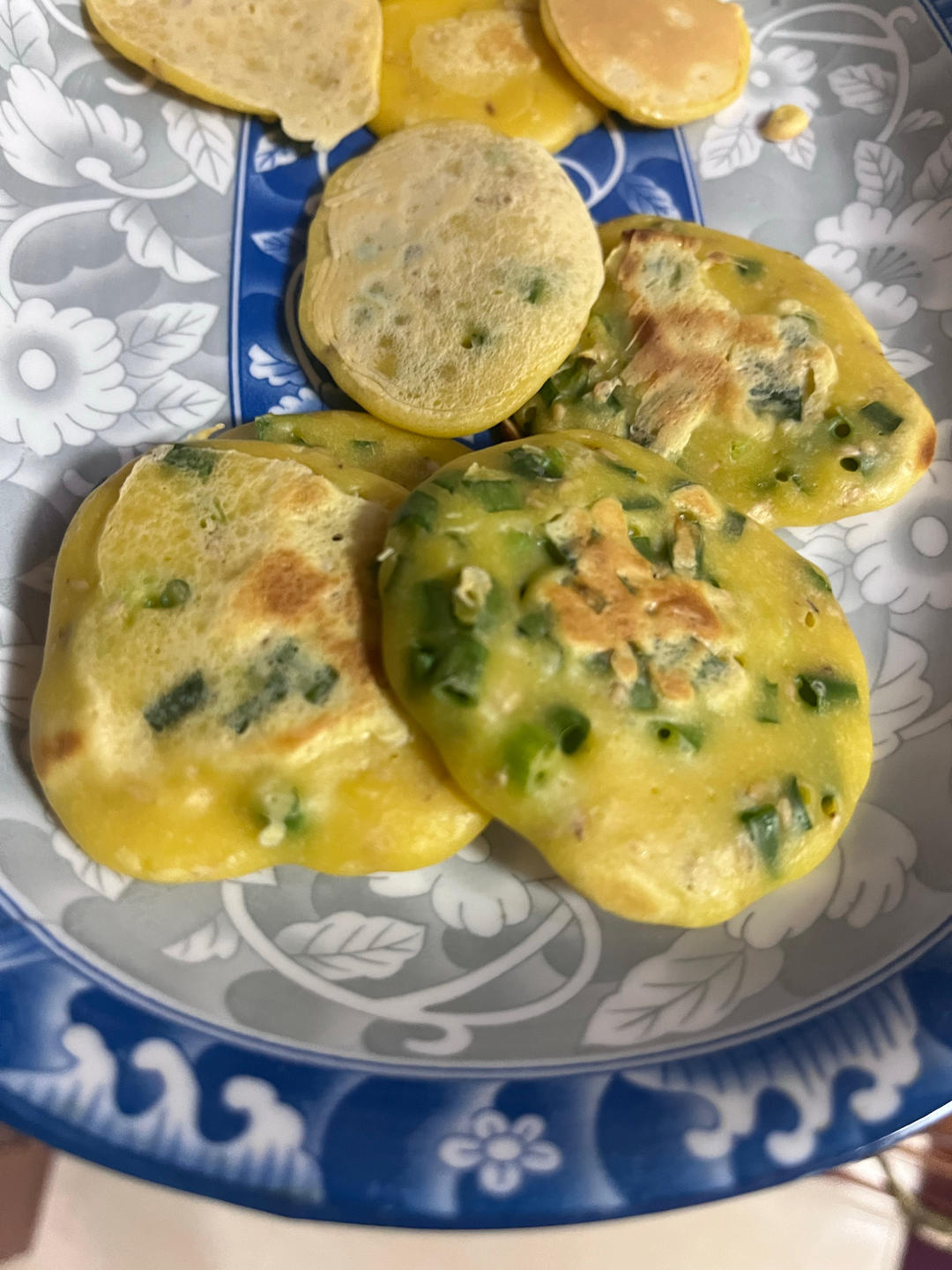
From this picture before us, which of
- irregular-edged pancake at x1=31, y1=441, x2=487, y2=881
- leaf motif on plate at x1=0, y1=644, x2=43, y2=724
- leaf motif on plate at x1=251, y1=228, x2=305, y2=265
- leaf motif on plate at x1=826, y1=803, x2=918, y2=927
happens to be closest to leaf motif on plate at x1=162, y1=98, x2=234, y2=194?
leaf motif on plate at x1=251, y1=228, x2=305, y2=265

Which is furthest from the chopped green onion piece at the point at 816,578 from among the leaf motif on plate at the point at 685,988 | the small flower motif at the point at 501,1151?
the small flower motif at the point at 501,1151

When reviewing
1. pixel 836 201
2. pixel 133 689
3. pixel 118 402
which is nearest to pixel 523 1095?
pixel 133 689

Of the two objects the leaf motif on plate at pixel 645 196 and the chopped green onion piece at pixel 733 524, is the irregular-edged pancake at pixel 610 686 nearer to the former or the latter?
the chopped green onion piece at pixel 733 524

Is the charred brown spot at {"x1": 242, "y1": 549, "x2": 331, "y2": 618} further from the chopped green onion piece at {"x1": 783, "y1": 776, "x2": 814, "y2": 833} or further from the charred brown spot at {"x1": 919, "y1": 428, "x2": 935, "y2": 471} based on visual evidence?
the charred brown spot at {"x1": 919, "y1": 428, "x2": 935, "y2": 471}

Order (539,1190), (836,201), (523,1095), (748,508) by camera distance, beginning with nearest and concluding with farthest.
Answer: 1. (539,1190)
2. (523,1095)
3. (748,508)
4. (836,201)

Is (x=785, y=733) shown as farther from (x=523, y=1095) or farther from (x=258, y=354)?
(x=258, y=354)

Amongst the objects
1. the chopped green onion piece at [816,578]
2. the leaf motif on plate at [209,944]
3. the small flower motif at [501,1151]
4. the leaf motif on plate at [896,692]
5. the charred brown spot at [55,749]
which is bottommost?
the leaf motif on plate at [896,692]
